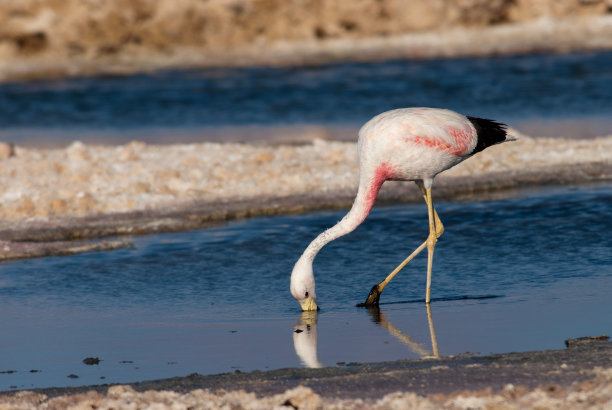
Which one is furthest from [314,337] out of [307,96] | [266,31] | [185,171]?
[266,31]

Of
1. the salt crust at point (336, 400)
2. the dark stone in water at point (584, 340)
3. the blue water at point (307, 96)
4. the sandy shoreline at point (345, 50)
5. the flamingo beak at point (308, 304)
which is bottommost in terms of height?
the salt crust at point (336, 400)

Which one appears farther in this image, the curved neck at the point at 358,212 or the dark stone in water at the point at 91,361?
the curved neck at the point at 358,212

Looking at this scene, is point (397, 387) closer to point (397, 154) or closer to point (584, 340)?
point (584, 340)

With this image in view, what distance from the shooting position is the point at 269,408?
475 cm

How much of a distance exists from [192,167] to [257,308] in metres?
5.30

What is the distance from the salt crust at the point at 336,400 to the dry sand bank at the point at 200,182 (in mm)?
4546

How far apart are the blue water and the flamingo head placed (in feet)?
34.4

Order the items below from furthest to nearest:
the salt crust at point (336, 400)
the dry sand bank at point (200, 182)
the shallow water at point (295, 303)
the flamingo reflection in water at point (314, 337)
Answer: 1. the dry sand bank at point (200, 182)
2. the shallow water at point (295, 303)
3. the flamingo reflection in water at point (314, 337)
4. the salt crust at point (336, 400)

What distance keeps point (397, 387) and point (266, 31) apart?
26846 millimetres

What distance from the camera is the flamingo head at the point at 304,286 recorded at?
6.91m

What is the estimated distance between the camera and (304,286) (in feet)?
22.7

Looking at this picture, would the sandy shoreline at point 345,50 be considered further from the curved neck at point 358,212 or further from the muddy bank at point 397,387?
the muddy bank at point 397,387

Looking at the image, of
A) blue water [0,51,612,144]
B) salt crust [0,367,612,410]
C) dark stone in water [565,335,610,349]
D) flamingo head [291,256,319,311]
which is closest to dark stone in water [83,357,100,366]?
salt crust [0,367,612,410]

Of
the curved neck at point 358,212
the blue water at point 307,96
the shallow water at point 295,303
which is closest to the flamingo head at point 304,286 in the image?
the shallow water at point 295,303
